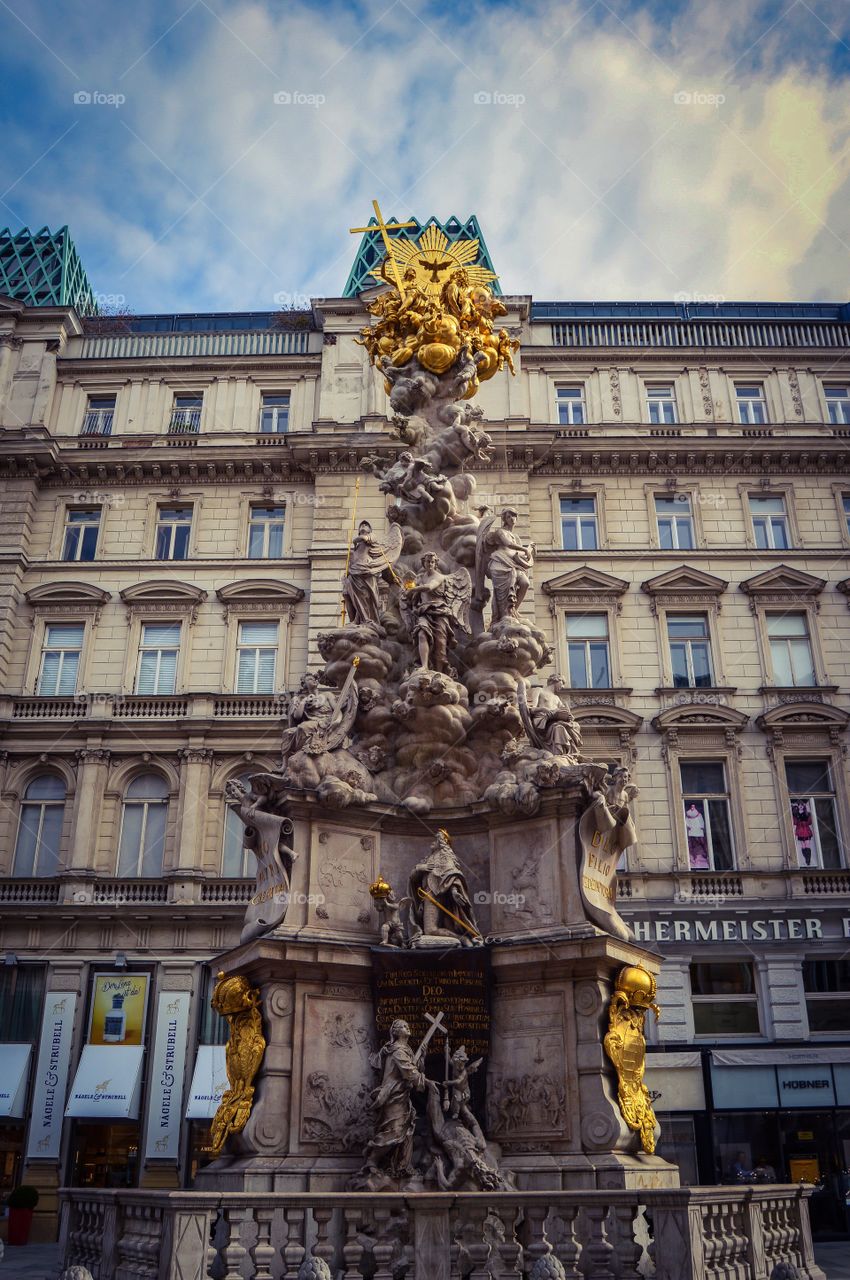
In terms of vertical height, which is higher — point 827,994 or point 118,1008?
point 827,994

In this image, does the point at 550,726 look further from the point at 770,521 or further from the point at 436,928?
the point at 770,521

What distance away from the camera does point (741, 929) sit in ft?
84.0

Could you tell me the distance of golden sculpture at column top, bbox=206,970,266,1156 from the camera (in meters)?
10.7

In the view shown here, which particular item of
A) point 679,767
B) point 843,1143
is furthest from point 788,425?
point 843,1143

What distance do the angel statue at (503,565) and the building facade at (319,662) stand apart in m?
13.6

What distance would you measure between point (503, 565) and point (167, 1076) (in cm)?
1686

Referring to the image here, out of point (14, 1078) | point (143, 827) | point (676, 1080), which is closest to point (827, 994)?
point (676, 1080)

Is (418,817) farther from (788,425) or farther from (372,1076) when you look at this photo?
(788,425)

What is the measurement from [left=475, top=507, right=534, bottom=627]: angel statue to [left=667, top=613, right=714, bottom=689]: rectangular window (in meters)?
15.0

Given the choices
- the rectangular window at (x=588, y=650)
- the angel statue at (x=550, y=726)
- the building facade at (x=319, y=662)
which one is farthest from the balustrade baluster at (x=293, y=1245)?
the rectangular window at (x=588, y=650)

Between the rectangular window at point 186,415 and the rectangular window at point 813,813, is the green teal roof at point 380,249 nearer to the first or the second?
the rectangular window at point 186,415

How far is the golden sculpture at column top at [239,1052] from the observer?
10.7 metres

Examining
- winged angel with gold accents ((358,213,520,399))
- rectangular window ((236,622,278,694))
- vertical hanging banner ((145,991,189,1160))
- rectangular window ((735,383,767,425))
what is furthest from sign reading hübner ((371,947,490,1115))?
rectangular window ((735,383,767,425))

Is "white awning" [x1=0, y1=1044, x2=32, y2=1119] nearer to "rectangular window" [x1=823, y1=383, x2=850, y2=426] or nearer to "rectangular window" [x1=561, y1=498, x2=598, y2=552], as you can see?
"rectangular window" [x1=561, y1=498, x2=598, y2=552]
